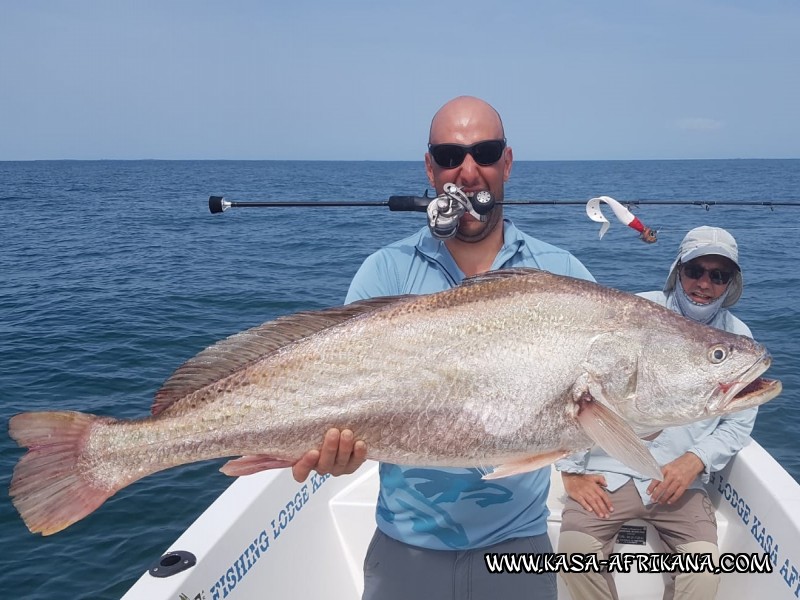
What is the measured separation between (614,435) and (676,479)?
2.26 meters

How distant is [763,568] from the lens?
4.31 m

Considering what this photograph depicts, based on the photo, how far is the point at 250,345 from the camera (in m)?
2.79

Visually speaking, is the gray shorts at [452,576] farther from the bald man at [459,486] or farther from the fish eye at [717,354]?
the fish eye at [717,354]

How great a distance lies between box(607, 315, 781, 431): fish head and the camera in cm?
278

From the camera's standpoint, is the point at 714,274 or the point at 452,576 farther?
the point at 714,274

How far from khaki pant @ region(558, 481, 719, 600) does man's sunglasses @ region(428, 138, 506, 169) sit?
2727mm

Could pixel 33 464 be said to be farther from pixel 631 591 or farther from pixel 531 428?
pixel 631 591

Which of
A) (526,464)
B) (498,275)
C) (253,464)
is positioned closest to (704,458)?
(526,464)

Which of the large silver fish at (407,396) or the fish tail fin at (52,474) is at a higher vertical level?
the large silver fish at (407,396)

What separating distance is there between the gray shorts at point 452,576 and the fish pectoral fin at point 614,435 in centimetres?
Answer: 81

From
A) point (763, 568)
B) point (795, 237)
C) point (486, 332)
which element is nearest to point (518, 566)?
point (486, 332)

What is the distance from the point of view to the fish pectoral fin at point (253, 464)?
8.96ft

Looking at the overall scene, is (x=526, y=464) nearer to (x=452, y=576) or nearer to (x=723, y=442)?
(x=452, y=576)

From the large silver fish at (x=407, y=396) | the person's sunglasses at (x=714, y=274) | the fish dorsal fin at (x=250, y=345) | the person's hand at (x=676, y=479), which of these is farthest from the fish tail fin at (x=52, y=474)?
the person's sunglasses at (x=714, y=274)
